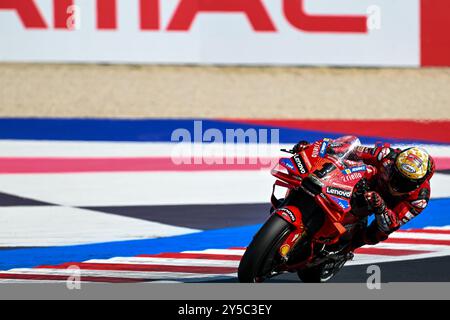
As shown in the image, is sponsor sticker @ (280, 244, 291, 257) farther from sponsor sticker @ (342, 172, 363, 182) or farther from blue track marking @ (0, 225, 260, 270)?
blue track marking @ (0, 225, 260, 270)

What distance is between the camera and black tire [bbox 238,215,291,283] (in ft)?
19.4

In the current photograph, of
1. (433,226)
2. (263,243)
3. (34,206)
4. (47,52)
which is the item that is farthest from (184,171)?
(263,243)

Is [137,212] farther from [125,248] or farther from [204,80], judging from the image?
[204,80]

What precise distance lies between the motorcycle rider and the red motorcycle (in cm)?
7

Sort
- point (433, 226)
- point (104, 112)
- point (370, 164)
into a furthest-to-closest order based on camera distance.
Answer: point (104, 112) < point (433, 226) < point (370, 164)

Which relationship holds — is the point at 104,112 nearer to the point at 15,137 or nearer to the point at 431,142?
the point at 15,137

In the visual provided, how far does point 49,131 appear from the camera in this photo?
13000 millimetres

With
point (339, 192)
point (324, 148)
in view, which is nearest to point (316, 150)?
point (324, 148)

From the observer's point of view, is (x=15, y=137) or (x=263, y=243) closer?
(x=263, y=243)

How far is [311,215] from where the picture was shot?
611cm

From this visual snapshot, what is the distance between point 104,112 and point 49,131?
46.8 inches

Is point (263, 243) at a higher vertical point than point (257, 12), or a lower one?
lower

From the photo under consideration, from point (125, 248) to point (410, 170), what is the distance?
2810 millimetres

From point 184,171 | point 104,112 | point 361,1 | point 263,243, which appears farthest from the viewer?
point 361,1
